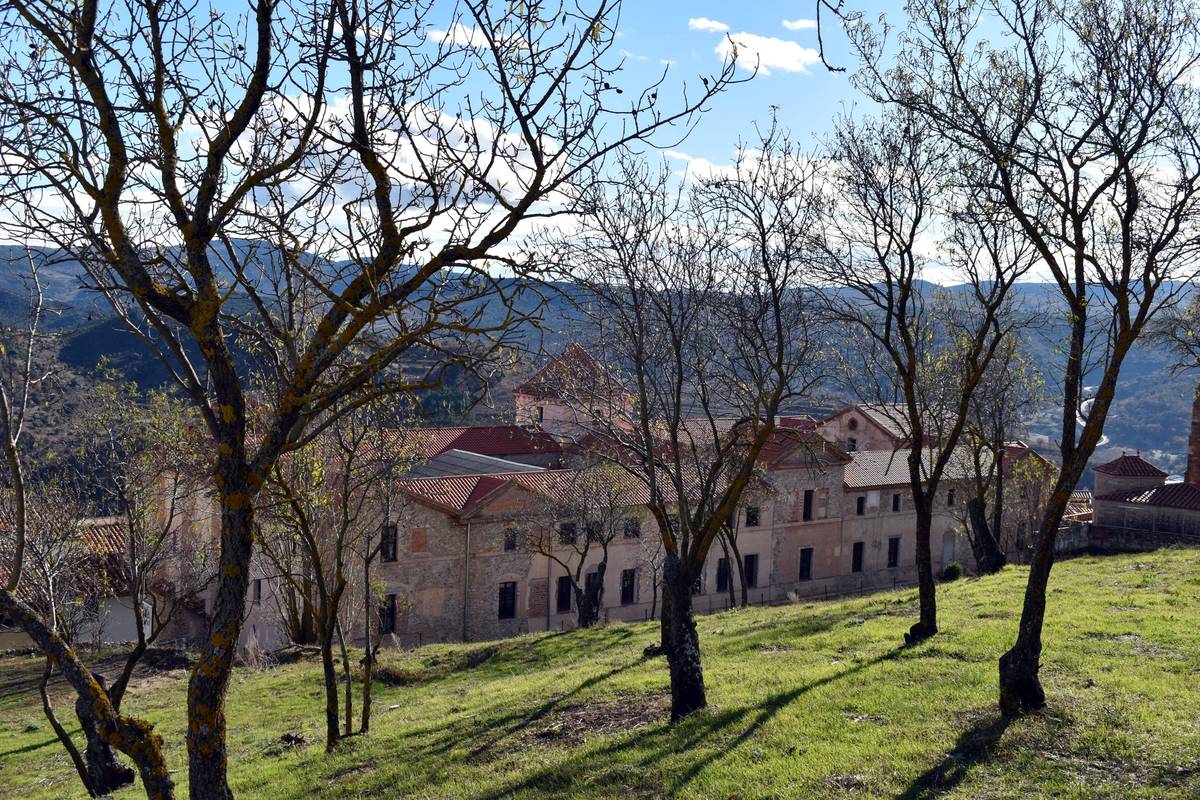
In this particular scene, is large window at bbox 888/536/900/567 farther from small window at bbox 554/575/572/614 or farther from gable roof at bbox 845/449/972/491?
small window at bbox 554/575/572/614

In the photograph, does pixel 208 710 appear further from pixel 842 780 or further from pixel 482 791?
pixel 842 780

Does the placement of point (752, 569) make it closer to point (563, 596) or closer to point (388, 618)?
point (563, 596)

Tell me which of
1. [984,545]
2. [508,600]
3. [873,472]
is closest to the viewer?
[984,545]

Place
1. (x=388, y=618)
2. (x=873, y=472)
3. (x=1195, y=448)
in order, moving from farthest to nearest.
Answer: (x=873, y=472), (x=1195, y=448), (x=388, y=618)

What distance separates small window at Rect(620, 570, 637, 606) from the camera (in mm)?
38969

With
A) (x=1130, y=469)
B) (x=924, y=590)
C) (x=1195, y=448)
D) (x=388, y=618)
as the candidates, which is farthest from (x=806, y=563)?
(x=924, y=590)

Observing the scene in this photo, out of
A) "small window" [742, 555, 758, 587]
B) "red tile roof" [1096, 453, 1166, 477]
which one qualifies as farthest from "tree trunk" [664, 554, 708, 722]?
"small window" [742, 555, 758, 587]

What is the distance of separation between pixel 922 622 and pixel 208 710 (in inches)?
413

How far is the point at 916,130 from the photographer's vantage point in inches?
488

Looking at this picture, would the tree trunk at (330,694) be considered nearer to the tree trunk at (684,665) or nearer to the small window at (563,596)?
the tree trunk at (684,665)

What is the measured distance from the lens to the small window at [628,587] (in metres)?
39.0

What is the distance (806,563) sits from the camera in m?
45.2

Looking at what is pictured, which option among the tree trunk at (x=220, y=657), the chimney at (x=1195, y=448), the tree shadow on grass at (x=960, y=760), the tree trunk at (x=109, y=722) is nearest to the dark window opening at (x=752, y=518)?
the chimney at (x=1195, y=448)

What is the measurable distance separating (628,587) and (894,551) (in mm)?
16954
